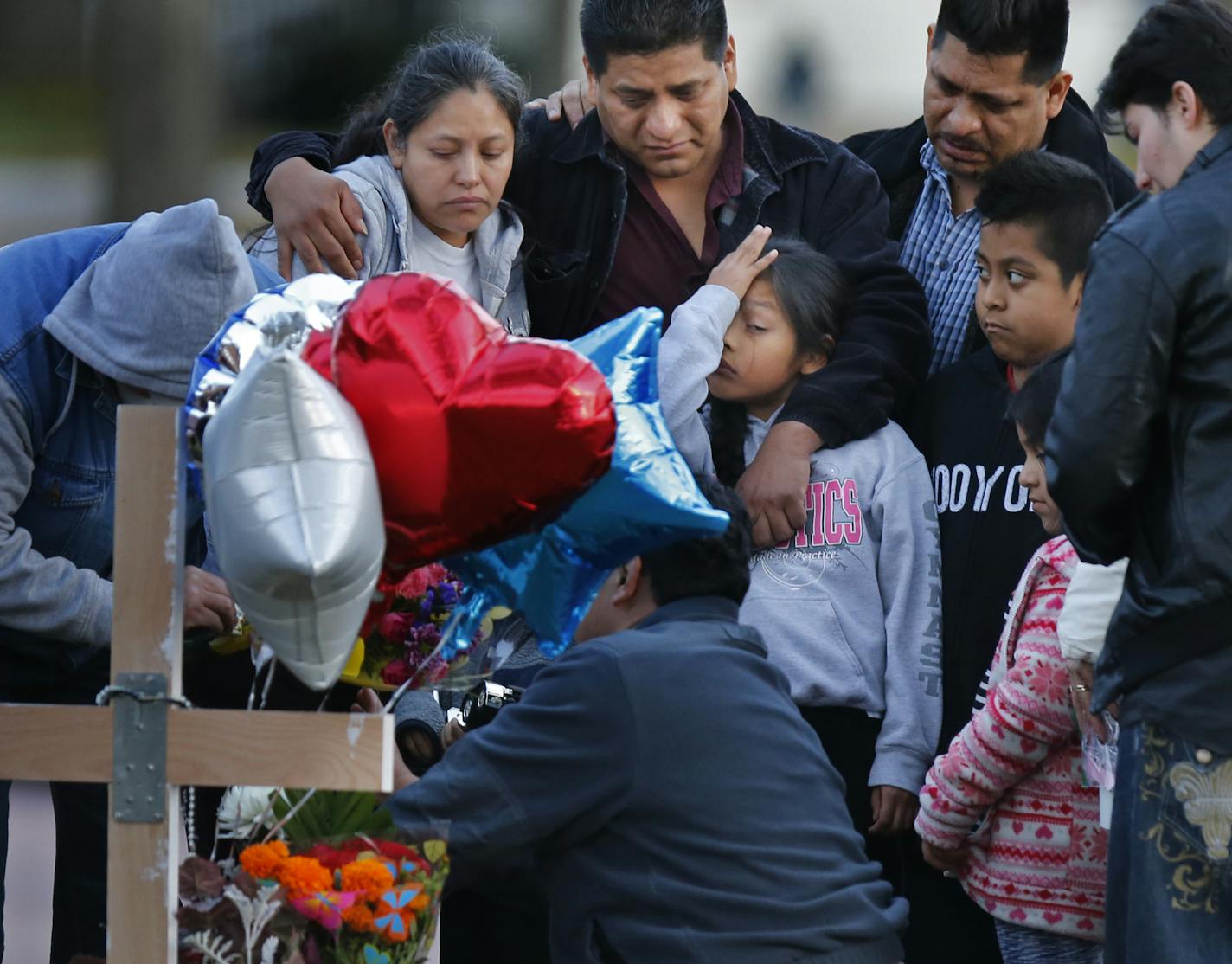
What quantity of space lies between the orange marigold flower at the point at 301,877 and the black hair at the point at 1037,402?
4.76 feet

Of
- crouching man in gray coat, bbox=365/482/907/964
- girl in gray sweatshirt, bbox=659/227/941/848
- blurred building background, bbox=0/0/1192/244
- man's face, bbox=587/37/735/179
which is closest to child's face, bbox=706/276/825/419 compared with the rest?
girl in gray sweatshirt, bbox=659/227/941/848

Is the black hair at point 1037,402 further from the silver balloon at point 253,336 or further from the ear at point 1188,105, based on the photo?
the silver balloon at point 253,336

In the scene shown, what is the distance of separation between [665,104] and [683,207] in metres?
0.24

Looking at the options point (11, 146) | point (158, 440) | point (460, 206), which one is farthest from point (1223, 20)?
point (11, 146)

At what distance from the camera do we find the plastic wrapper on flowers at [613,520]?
2.04 meters

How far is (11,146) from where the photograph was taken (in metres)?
7.61

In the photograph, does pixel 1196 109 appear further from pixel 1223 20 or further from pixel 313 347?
pixel 313 347

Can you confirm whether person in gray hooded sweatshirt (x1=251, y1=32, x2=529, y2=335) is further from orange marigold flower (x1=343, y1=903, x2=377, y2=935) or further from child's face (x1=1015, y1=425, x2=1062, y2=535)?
orange marigold flower (x1=343, y1=903, x2=377, y2=935)

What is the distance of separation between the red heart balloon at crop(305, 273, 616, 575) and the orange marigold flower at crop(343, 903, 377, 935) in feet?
1.45

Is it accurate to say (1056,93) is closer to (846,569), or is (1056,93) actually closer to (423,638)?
(846,569)

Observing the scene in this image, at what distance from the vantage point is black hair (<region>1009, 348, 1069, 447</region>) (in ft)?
9.80

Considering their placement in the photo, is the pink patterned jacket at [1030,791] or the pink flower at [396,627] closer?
the pink flower at [396,627]

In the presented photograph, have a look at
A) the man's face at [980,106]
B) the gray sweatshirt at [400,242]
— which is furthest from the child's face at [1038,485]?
the gray sweatshirt at [400,242]

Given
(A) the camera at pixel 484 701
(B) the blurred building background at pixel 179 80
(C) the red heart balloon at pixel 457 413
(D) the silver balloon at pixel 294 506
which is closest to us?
(D) the silver balloon at pixel 294 506
